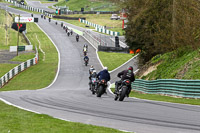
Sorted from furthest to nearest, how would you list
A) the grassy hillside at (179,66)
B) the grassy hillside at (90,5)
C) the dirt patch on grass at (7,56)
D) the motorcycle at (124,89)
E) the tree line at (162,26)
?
the grassy hillside at (90,5)
the dirt patch on grass at (7,56)
the tree line at (162,26)
the grassy hillside at (179,66)
the motorcycle at (124,89)

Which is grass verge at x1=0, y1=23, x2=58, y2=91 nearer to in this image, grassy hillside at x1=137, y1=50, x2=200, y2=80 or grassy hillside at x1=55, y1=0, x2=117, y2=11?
grassy hillside at x1=137, y1=50, x2=200, y2=80

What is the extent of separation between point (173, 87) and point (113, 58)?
35743 millimetres

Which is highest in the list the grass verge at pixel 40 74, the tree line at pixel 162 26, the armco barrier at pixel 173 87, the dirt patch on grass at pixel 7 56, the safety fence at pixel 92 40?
the tree line at pixel 162 26

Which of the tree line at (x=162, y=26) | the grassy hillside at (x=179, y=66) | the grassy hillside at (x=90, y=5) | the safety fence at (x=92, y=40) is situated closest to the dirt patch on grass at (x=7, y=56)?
the safety fence at (x=92, y=40)

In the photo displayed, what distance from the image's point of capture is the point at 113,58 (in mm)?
57188

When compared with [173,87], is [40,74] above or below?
below

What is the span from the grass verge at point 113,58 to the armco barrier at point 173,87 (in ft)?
76.8

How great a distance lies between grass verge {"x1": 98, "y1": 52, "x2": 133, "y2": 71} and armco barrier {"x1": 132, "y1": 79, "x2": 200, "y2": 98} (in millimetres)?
23412

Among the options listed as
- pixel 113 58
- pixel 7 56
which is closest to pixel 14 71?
pixel 7 56

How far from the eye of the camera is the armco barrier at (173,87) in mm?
19406

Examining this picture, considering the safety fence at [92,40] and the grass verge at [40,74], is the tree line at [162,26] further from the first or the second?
the safety fence at [92,40]

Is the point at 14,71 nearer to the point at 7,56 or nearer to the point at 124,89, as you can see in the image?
the point at 7,56

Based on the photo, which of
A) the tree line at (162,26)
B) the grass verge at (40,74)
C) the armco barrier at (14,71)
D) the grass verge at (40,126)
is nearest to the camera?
the grass verge at (40,126)

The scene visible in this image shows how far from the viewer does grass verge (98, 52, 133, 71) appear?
173 feet
